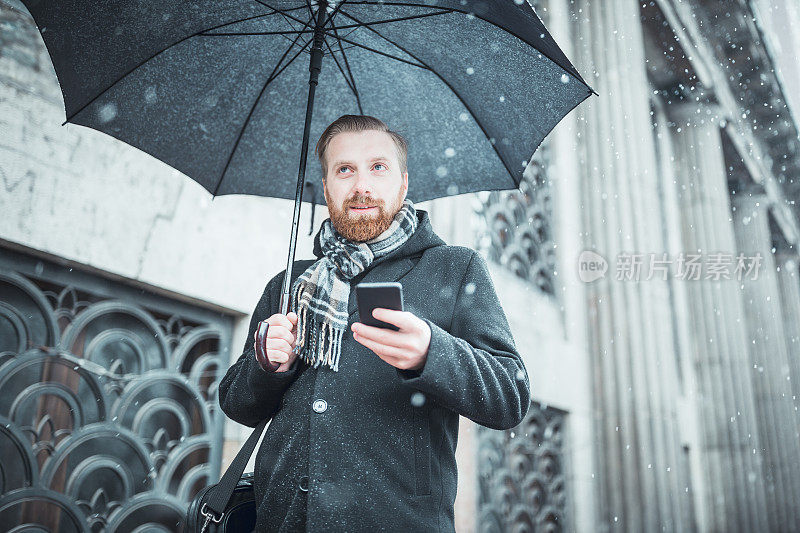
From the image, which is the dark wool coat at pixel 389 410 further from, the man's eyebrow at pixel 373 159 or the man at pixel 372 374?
the man's eyebrow at pixel 373 159

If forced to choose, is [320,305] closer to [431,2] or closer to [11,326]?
[431,2]

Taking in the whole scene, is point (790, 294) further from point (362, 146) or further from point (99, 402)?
point (362, 146)

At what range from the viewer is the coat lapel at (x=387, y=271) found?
1.71m

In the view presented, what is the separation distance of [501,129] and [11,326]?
2.10 m

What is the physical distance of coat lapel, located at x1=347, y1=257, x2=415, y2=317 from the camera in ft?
5.60

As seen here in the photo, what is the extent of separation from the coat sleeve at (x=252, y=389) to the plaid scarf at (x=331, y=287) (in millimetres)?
86

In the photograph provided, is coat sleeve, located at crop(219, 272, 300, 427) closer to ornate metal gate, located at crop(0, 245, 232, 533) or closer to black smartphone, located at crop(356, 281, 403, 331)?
black smartphone, located at crop(356, 281, 403, 331)

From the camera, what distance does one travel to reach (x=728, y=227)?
1138cm

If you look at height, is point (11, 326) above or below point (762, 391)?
below

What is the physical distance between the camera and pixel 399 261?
1753mm

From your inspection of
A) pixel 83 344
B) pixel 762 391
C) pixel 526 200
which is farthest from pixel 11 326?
pixel 762 391

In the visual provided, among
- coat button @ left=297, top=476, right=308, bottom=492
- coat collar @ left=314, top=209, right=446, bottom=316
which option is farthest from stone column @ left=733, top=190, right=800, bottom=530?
coat button @ left=297, top=476, right=308, bottom=492

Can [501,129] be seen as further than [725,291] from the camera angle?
No

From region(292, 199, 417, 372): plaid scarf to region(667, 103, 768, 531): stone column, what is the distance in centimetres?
973
